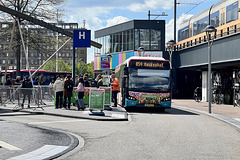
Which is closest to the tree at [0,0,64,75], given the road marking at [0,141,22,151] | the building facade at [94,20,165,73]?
the building facade at [94,20,165,73]

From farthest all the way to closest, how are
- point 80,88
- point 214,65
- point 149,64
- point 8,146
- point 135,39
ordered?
point 135,39
point 214,65
point 149,64
point 80,88
point 8,146

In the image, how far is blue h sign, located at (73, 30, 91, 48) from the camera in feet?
68.5

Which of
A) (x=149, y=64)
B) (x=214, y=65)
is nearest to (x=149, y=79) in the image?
(x=149, y=64)

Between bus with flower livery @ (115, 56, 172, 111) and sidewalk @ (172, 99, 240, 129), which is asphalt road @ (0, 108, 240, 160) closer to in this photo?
sidewalk @ (172, 99, 240, 129)

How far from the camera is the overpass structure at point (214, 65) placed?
81.0 ft

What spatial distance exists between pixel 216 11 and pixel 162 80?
1091 cm

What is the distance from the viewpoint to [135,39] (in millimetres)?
48906

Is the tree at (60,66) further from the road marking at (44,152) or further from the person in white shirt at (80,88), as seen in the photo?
the road marking at (44,152)

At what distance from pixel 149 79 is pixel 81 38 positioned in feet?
14.3

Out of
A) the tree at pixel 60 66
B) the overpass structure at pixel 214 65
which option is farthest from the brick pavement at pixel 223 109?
the tree at pixel 60 66

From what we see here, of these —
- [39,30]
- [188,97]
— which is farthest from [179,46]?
[39,30]

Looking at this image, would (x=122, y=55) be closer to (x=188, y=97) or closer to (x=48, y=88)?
(x=188, y=97)

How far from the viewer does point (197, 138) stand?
33.8 feet

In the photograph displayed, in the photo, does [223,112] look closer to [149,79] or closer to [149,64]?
[149,79]
